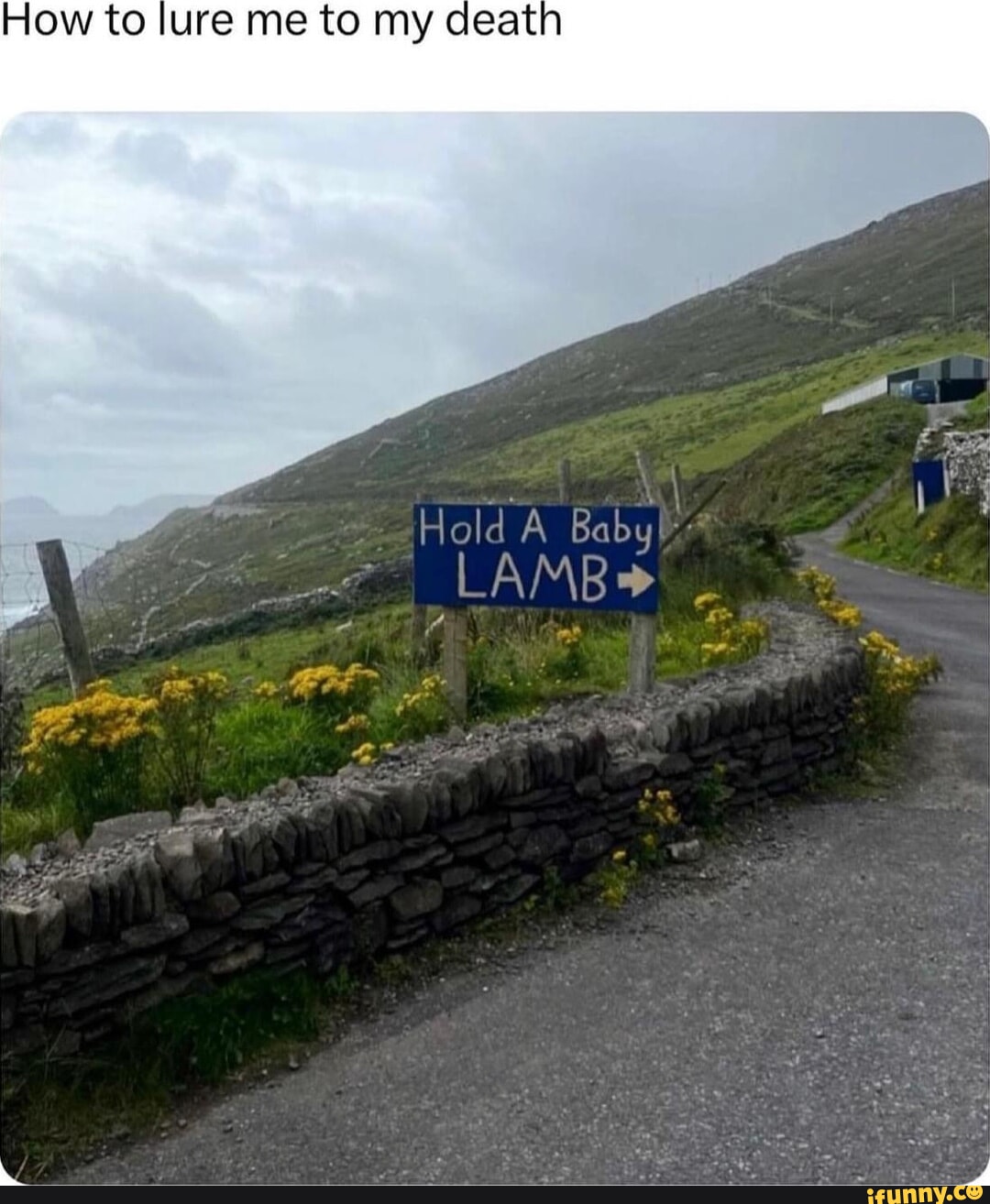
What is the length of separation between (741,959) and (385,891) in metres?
1.50

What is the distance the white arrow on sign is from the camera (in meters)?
6.02

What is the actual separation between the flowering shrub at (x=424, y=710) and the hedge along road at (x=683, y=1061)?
60.8 inches

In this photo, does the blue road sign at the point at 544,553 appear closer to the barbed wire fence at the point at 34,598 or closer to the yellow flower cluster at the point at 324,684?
the yellow flower cluster at the point at 324,684

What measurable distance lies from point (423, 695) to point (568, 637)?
1.80 metres

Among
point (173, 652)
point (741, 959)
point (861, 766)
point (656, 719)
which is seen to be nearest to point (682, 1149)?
point (741, 959)

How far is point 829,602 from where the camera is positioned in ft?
34.6

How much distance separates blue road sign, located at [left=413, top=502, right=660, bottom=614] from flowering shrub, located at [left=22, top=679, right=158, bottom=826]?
1959mm

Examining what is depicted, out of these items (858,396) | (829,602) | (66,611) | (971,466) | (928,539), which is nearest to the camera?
(66,611)

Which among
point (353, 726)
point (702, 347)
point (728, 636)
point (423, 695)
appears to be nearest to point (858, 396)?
point (728, 636)

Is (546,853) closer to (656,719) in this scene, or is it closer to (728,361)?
(656,719)

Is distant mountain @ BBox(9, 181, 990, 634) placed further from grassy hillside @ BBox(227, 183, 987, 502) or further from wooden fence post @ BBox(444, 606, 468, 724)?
wooden fence post @ BBox(444, 606, 468, 724)

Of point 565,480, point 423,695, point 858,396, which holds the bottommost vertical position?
point 423,695

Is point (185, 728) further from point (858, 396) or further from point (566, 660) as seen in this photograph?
point (858, 396)

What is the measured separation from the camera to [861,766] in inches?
279
